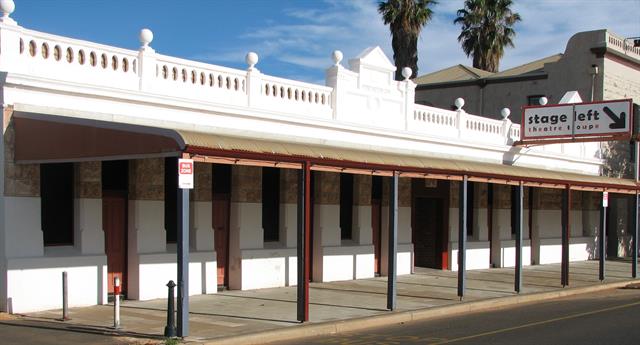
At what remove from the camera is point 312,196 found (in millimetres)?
19828

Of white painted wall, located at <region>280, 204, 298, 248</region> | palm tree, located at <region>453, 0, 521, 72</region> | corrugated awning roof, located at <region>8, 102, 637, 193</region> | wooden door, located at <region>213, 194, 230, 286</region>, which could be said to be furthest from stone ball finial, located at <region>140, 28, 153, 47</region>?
palm tree, located at <region>453, 0, 521, 72</region>

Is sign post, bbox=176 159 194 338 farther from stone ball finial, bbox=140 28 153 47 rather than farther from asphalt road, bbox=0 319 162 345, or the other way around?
stone ball finial, bbox=140 28 153 47

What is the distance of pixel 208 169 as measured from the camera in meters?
16.9

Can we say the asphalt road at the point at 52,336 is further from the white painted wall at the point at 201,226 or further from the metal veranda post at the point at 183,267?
the white painted wall at the point at 201,226

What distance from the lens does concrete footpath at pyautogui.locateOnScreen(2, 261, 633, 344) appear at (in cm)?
1196

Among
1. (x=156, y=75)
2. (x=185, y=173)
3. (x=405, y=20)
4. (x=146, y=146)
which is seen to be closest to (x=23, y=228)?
(x=146, y=146)

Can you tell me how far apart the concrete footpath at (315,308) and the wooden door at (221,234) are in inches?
25.1

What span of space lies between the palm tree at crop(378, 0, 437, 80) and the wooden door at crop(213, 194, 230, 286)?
26095 mm

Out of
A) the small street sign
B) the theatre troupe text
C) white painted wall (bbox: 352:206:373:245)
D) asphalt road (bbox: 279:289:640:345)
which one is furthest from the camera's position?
the theatre troupe text

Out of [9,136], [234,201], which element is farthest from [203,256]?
[9,136]

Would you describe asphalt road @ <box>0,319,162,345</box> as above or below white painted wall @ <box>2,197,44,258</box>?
below

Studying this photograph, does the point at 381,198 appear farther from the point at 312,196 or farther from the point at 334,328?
the point at 334,328

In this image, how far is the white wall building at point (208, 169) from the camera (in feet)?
42.9

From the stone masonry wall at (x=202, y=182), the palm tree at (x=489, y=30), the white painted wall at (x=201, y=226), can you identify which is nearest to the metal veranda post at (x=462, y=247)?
the white painted wall at (x=201, y=226)
